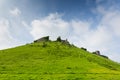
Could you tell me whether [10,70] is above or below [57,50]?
below

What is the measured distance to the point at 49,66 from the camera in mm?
95125

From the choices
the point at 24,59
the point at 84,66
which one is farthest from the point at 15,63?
the point at 84,66

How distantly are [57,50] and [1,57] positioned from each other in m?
24.2

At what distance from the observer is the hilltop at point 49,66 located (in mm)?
78344

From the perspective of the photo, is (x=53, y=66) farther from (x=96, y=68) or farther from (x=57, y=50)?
(x=57, y=50)

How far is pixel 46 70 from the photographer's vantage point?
8981 cm

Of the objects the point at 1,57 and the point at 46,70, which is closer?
the point at 46,70

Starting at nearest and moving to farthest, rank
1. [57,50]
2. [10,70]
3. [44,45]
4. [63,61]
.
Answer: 1. [10,70]
2. [63,61]
3. [57,50]
4. [44,45]

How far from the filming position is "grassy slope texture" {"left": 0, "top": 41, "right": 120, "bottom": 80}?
257 ft

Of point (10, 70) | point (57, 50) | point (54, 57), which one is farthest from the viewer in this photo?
point (57, 50)

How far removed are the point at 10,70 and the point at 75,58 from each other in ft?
99.9

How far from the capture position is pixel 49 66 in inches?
3745

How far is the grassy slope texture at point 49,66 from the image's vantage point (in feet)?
257

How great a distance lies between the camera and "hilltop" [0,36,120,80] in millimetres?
78344
